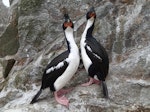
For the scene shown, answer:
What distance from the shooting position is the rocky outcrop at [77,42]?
727cm

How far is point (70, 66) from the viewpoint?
24.1 ft

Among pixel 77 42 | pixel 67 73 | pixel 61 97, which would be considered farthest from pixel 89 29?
pixel 61 97

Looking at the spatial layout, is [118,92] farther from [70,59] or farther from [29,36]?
[29,36]

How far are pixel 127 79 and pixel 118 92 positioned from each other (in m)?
0.42

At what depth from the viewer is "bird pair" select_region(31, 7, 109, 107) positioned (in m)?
7.35

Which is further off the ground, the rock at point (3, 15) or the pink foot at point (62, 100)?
the pink foot at point (62, 100)

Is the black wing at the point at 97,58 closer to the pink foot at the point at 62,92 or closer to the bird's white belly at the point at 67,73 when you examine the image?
the bird's white belly at the point at 67,73

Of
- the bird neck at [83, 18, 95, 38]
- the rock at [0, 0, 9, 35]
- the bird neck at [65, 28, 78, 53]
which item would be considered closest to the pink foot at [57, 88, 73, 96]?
the bird neck at [65, 28, 78, 53]

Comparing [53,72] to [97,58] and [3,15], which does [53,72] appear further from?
[3,15]

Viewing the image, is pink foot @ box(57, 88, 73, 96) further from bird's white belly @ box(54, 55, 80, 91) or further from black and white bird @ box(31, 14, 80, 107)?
bird's white belly @ box(54, 55, 80, 91)

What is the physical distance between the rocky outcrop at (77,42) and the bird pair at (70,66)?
6.9 inches

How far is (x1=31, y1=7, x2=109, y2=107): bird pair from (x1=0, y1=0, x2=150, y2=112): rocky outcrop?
0.17 m

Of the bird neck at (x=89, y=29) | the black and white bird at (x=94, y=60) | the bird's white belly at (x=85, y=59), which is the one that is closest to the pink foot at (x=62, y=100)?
the black and white bird at (x=94, y=60)

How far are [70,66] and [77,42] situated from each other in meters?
1.55
